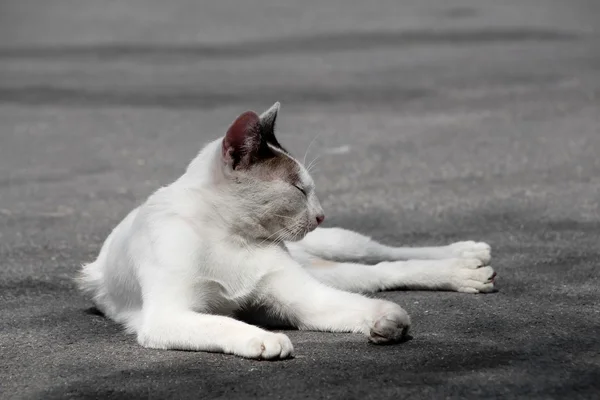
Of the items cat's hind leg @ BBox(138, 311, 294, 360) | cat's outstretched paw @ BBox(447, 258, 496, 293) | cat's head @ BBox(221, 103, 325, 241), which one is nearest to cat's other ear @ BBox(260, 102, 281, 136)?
cat's head @ BBox(221, 103, 325, 241)

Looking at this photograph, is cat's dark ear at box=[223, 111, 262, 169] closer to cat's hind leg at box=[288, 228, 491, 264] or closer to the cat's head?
the cat's head

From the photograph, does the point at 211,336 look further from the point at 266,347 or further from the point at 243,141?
the point at 243,141

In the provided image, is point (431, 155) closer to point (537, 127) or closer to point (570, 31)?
point (537, 127)

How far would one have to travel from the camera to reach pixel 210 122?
10773 millimetres

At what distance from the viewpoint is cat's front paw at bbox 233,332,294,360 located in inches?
171

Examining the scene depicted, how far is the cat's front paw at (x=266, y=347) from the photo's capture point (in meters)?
4.34

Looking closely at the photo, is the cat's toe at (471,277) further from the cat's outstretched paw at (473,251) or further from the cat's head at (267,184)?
the cat's head at (267,184)

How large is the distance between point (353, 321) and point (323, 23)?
12.5 metres

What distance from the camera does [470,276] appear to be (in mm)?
5703

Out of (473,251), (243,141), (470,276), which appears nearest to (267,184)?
(243,141)

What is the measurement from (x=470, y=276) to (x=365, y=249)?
2.52 feet

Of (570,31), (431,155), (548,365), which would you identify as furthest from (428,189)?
(570,31)

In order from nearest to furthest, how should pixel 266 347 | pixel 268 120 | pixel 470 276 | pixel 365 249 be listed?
pixel 266 347, pixel 268 120, pixel 470 276, pixel 365 249

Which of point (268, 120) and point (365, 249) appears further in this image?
point (365, 249)
